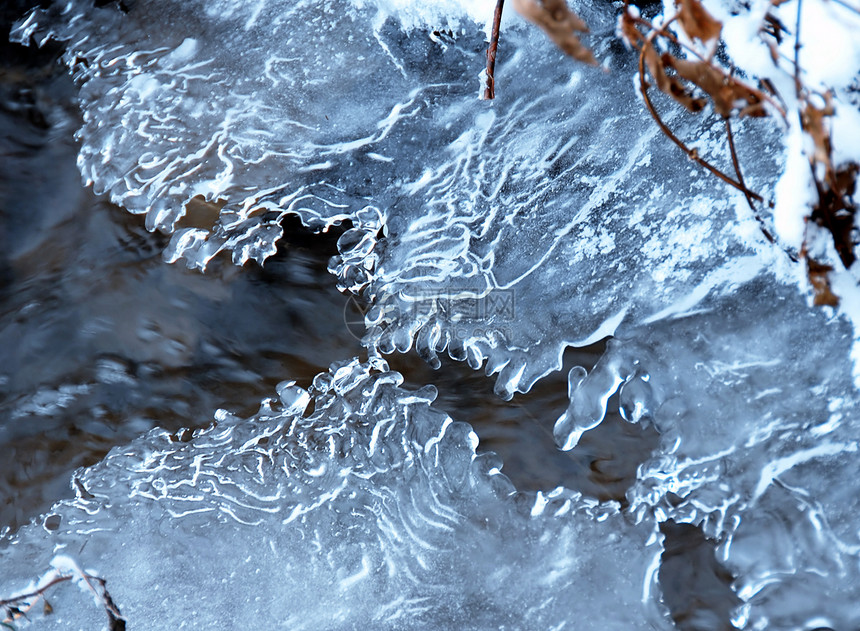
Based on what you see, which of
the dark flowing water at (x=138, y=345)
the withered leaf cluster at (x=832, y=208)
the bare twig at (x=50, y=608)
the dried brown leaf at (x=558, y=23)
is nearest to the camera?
the dried brown leaf at (x=558, y=23)

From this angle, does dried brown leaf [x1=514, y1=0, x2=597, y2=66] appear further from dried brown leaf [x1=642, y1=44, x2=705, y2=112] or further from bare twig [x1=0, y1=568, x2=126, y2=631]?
bare twig [x1=0, y1=568, x2=126, y2=631]

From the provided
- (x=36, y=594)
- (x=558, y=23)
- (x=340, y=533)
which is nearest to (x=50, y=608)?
(x=36, y=594)

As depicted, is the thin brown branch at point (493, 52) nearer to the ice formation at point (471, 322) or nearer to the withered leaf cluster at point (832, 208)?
the ice formation at point (471, 322)

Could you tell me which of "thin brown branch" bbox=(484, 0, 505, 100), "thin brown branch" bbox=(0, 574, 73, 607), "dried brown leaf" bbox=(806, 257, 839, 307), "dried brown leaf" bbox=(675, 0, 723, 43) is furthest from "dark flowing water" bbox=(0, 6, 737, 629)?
"dried brown leaf" bbox=(675, 0, 723, 43)

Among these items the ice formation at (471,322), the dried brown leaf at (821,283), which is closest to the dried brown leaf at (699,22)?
the ice formation at (471,322)

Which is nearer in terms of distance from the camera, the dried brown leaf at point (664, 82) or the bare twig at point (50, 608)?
the dried brown leaf at point (664, 82)

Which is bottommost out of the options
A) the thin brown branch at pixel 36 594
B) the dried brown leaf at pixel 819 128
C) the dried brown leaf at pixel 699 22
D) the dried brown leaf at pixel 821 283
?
the dried brown leaf at pixel 821 283

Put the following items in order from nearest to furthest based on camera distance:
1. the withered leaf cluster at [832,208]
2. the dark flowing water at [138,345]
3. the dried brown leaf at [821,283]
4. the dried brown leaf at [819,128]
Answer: the dried brown leaf at [819,128]
the withered leaf cluster at [832,208]
the dried brown leaf at [821,283]
the dark flowing water at [138,345]

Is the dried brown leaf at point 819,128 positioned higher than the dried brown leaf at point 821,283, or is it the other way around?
the dried brown leaf at point 819,128

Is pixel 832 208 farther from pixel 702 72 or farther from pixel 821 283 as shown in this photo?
pixel 702 72
